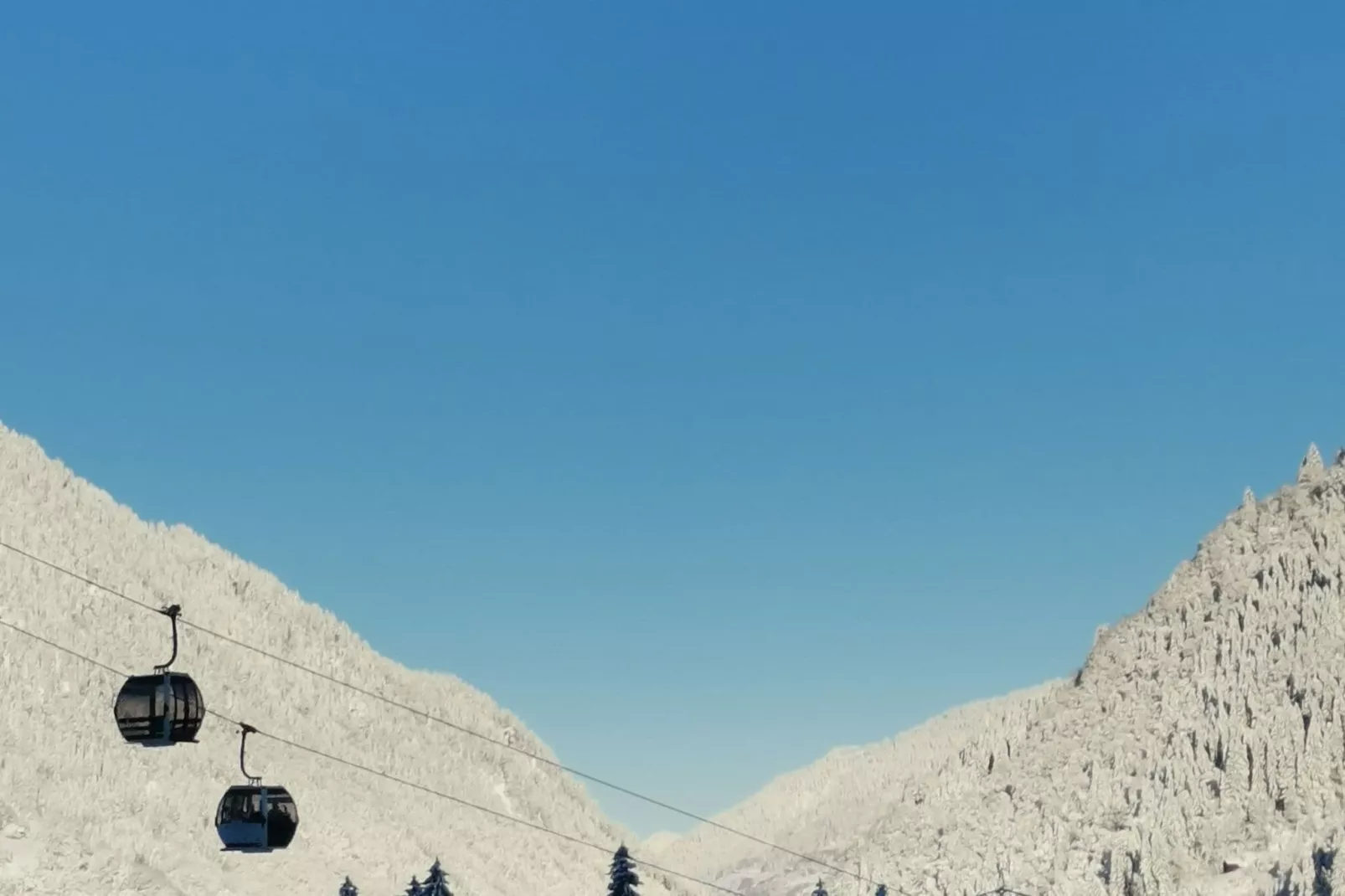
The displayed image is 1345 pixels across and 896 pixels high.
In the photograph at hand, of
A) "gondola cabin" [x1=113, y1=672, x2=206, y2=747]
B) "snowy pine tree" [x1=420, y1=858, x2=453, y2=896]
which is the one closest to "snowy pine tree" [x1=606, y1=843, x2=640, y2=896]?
"snowy pine tree" [x1=420, y1=858, x2=453, y2=896]

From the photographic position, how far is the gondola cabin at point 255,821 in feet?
139

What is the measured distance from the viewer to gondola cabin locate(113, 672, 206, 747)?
39.3 m

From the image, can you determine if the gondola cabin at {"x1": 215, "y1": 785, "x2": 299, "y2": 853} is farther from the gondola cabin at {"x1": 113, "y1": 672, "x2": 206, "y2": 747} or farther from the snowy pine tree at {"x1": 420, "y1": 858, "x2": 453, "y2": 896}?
the snowy pine tree at {"x1": 420, "y1": 858, "x2": 453, "y2": 896}

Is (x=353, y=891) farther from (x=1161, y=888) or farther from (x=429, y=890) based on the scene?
(x=1161, y=888)

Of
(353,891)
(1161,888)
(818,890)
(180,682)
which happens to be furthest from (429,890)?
(1161,888)

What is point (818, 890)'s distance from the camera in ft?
346

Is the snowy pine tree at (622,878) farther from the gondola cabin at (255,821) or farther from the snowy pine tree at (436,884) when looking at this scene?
the gondola cabin at (255,821)

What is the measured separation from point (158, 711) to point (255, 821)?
478 centimetres

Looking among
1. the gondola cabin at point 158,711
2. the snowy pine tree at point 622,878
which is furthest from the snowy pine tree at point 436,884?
the gondola cabin at point 158,711

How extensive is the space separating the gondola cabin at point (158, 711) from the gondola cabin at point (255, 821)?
326cm

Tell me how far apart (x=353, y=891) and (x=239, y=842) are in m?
51.8

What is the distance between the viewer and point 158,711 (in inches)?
1548

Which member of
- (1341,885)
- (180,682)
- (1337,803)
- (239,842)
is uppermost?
(1337,803)

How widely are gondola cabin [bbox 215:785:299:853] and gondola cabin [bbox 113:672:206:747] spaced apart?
3.26 metres
